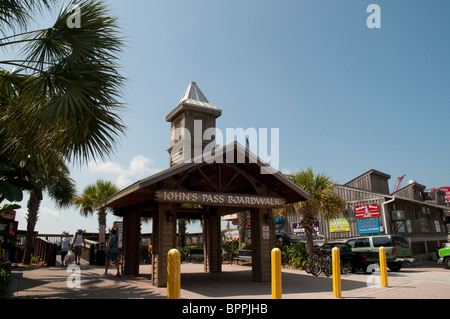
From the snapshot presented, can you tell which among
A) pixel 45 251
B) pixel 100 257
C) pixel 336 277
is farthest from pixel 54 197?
pixel 336 277

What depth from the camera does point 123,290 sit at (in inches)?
390

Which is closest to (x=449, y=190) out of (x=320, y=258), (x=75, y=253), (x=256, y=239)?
(x=320, y=258)

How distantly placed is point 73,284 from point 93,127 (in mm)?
5652

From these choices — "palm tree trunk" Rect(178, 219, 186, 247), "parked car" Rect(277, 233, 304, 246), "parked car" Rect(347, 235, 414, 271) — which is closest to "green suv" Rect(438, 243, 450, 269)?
"parked car" Rect(347, 235, 414, 271)

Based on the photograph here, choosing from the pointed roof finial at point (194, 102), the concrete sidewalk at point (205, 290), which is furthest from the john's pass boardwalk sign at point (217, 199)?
the pointed roof finial at point (194, 102)

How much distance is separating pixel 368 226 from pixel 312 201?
7.52 metres

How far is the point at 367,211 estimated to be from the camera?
23562 mm

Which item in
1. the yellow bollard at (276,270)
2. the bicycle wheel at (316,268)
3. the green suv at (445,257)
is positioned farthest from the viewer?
the green suv at (445,257)

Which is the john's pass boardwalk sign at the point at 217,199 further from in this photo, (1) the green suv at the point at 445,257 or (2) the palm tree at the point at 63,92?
(1) the green suv at the point at 445,257

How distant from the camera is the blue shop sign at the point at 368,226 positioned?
23.0 meters

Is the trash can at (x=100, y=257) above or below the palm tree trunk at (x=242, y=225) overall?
below

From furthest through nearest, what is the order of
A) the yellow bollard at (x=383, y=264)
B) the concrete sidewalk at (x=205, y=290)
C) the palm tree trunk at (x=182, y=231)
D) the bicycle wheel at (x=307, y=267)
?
the palm tree trunk at (x=182, y=231) < the bicycle wheel at (x=307, y=267) < the yellow bollard at (x=383, y=264) < the concrete sidewalk at (x=205, y=290)

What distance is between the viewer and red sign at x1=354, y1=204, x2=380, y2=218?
23047 mm
